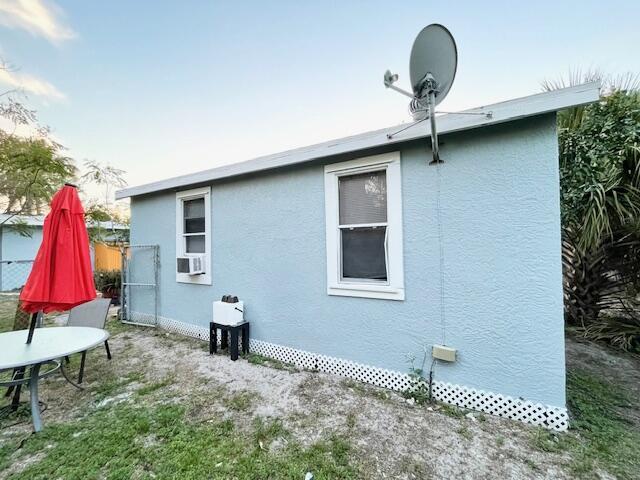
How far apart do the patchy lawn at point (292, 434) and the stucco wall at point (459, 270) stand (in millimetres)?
439

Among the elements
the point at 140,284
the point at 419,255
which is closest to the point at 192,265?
the point at 140,284

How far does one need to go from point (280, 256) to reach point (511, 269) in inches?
114

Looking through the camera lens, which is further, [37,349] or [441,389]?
[441,389]

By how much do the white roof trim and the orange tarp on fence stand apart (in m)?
9.10

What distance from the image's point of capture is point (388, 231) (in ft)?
10.5

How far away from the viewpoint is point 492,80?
5324 millimetres

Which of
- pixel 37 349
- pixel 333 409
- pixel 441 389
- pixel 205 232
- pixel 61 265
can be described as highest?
pixel 205 232

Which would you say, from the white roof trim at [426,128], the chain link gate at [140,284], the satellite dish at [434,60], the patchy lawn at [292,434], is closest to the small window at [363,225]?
the white roof trim at [426,128]

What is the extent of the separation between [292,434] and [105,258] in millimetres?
12661

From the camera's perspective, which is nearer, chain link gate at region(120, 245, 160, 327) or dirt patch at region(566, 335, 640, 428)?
dirt patch at region(566, 335, 640, 428)

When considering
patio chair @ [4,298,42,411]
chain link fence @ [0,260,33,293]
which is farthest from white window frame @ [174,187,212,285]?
chain link fence @ [0,260,33,293]

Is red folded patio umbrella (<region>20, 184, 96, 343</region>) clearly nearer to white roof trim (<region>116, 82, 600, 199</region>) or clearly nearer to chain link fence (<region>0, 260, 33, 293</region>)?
white roof trim (<region>116, 82, 600, 199</region>)

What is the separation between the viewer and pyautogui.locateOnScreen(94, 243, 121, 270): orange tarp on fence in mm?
11155

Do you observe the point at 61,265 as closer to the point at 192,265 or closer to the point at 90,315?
the point at 90,315
